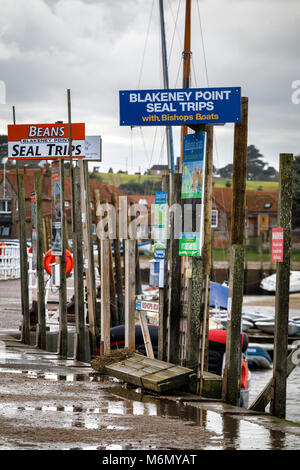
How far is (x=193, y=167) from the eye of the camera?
10531 millimetres

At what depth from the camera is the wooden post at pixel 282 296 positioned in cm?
943

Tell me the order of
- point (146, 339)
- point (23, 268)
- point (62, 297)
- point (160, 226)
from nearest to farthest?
point (146, 339), point (62, 297), point (160, 226), point (23, 268)

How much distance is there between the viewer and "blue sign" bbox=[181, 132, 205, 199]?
34.2 feet

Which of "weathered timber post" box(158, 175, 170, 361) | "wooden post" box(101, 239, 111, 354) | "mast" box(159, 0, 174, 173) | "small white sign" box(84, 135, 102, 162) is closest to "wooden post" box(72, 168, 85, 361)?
"wooden post" box(101, 239, 111, 354)

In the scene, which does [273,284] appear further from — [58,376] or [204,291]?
[204,291]

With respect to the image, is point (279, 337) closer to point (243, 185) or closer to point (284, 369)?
point (284, 369)

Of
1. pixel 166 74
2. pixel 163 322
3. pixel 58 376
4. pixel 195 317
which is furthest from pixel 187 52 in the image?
pixel 195 317

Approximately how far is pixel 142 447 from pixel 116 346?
6687mm

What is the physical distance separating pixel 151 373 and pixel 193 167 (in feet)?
9.82

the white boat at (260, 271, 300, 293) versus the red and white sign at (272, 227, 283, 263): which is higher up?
the red and white sign at (272, 227, 283, 263)

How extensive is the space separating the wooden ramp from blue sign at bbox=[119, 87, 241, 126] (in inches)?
136

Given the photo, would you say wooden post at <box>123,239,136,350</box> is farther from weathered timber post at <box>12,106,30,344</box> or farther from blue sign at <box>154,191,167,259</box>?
weathered timber post at <box>12,106,30,344</box>

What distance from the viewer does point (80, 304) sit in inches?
533
